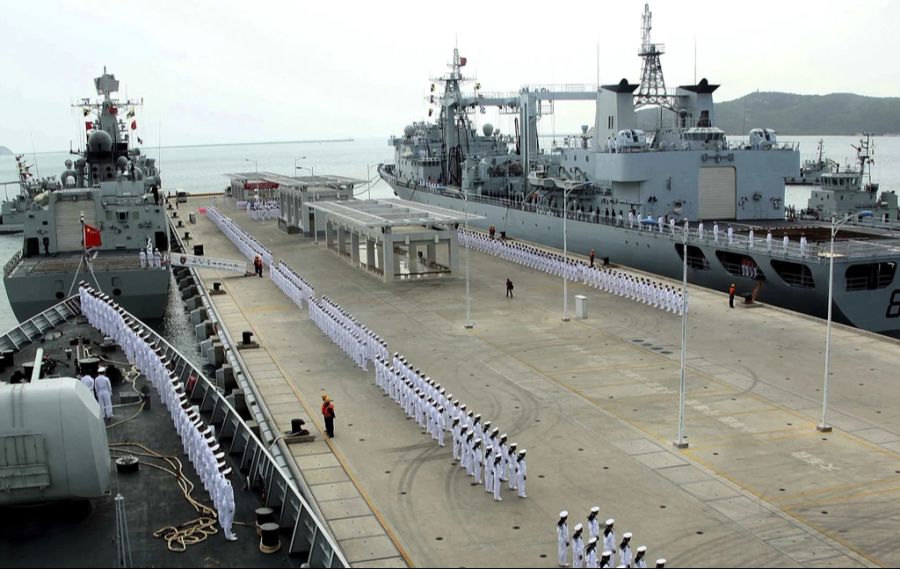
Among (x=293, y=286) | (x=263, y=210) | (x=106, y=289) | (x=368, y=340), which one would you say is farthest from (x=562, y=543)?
(x=263, y=210)

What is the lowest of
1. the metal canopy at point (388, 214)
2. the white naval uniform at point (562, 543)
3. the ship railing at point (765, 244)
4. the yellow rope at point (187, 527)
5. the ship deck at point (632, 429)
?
the ship deck at point (632, 429)

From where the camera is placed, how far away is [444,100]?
238 ft

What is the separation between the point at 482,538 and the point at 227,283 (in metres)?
28.5

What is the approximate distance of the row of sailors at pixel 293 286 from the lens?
3332 centimetres

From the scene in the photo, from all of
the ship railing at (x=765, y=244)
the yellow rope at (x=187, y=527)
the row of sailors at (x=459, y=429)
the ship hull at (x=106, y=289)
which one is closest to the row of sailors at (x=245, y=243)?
the ship hull at (x=106, y=289)

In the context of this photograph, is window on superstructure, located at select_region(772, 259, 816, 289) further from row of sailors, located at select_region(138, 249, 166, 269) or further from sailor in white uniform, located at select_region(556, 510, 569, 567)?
row of sailors, located at select_region(138, 249, 166, 269)

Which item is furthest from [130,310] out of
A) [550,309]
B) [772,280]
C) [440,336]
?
[772,280]

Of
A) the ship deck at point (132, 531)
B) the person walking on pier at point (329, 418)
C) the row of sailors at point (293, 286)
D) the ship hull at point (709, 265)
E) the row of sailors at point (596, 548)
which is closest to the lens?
the ship deck at point (132, 531)

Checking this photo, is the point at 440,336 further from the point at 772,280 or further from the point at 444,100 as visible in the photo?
the point at 444,100

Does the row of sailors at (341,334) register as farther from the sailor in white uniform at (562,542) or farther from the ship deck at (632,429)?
the sailor in white uniform at (562,542)

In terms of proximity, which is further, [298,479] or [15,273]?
[15,273]

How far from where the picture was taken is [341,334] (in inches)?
1017

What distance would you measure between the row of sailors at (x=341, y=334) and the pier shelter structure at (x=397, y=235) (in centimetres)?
796

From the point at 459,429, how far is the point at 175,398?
16.5ft
